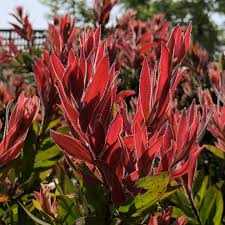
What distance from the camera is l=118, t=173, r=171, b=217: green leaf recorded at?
901 mm

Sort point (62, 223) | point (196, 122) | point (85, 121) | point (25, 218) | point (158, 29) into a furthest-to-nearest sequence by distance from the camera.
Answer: point (158, 29), point (25, 218), point (62, 223), point (196, 122), point (85, 121)

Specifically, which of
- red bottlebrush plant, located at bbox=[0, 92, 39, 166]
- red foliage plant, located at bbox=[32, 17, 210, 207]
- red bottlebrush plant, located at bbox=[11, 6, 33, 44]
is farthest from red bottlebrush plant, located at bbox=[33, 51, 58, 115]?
red bottlebrush plant, located at bbox=[11, 6, 33, 44]

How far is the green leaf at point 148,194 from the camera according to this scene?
90 centimetres

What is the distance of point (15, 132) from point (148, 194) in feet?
1.13

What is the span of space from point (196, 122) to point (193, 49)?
2269 millimetres

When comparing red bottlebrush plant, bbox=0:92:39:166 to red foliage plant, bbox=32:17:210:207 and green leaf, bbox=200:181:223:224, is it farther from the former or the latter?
green leaf, bbox=200:181:223:224

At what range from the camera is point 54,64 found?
94cm

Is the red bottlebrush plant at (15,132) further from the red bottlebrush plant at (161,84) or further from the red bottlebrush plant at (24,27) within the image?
the red bottlebrush plant at (24,27)

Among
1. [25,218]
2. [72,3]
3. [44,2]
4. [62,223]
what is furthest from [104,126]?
[44,2]

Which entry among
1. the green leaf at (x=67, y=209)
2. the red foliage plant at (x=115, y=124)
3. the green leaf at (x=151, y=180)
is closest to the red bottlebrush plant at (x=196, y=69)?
the green leaf at (x=67, y=209)

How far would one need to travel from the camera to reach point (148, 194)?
933mm

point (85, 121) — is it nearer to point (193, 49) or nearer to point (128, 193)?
point (128, 193)

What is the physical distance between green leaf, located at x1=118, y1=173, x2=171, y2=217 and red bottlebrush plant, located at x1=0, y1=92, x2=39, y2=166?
Answer: 279 mm

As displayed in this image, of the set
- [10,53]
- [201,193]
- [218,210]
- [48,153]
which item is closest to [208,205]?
[218,210]
